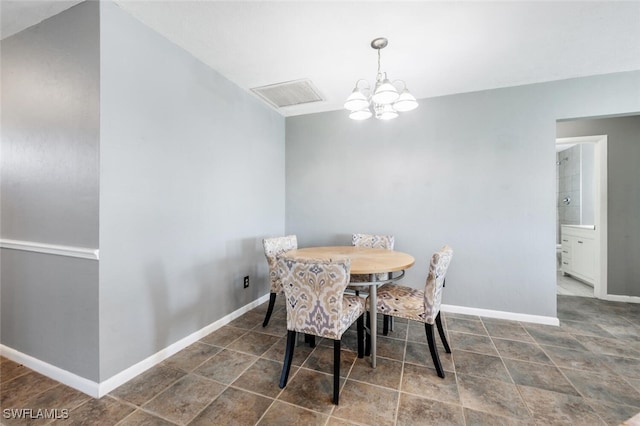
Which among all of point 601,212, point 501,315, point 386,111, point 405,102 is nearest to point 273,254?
point 386,111

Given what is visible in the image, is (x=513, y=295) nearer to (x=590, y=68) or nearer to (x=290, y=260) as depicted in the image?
(x=590, y=68)

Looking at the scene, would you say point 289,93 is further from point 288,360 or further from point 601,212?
point 601,212

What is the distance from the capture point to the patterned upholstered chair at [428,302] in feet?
5.82

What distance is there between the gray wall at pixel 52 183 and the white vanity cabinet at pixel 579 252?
5.46 meters

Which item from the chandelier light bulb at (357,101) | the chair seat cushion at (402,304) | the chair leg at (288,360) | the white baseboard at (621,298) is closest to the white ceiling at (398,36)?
the chandelier light bulb at (357,101)

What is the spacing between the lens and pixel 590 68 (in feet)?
7.95

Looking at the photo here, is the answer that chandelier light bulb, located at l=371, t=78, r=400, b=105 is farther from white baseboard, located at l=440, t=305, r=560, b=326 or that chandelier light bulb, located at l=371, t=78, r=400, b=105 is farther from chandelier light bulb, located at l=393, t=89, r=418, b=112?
white baseboard, located at l=440, t=305, r=560, b=326

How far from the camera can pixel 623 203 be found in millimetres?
3193

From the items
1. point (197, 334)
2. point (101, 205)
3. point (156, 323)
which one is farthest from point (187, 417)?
point (101, 205)

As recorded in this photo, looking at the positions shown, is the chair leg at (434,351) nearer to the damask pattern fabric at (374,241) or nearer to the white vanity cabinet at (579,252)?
the damask pattern fabric at (374,241)

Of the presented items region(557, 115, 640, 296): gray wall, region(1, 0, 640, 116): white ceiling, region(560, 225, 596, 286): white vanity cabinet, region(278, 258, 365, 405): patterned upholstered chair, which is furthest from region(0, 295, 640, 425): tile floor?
region(1, 0, 640, 116): white ceiling

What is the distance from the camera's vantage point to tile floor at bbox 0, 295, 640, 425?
4.76 ft

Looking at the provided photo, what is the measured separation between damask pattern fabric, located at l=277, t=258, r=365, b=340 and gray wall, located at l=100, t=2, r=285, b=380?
3.49ft

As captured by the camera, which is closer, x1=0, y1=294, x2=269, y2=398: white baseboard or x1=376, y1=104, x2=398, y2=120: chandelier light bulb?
x1=0, y1=294, x2=269, y2=398: white baseboard
